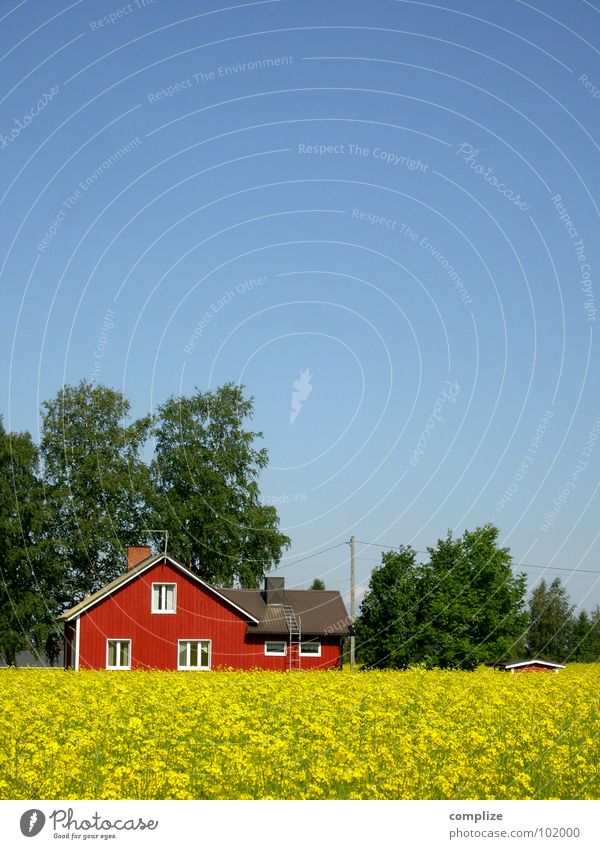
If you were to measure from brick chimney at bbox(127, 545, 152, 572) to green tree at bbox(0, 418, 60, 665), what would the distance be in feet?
12.6

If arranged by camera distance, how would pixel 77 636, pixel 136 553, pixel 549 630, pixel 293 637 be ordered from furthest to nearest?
pixel 549 630, pixel 293 637, pixel 136 553, pixel 77 636

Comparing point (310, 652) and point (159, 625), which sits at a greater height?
point (159, 625)

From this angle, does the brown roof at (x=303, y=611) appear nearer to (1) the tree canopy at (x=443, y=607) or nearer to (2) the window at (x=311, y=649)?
(2) the window at (x=311, y=649)

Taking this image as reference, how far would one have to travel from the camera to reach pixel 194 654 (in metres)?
51.2

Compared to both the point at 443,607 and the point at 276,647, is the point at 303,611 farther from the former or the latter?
the point at 443,607

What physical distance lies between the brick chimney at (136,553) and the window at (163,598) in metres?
1.67

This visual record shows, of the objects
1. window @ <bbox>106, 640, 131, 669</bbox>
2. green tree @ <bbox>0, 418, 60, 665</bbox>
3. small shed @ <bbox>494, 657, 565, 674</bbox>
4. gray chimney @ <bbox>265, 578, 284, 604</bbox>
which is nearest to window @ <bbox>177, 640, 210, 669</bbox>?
window @ <bbox>106, 640, 131, 669</bbox>

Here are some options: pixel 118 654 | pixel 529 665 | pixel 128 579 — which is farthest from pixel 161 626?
pixel 529 665

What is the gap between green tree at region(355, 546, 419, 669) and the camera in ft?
138

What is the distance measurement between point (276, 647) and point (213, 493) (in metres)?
13.8

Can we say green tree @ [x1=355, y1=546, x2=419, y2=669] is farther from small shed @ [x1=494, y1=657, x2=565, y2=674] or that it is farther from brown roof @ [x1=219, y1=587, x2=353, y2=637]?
small shed @ [x1=494, y1=657, x2=565, y2=674]

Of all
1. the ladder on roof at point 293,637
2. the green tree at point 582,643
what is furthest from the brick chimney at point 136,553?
the green tree at point 582,643
